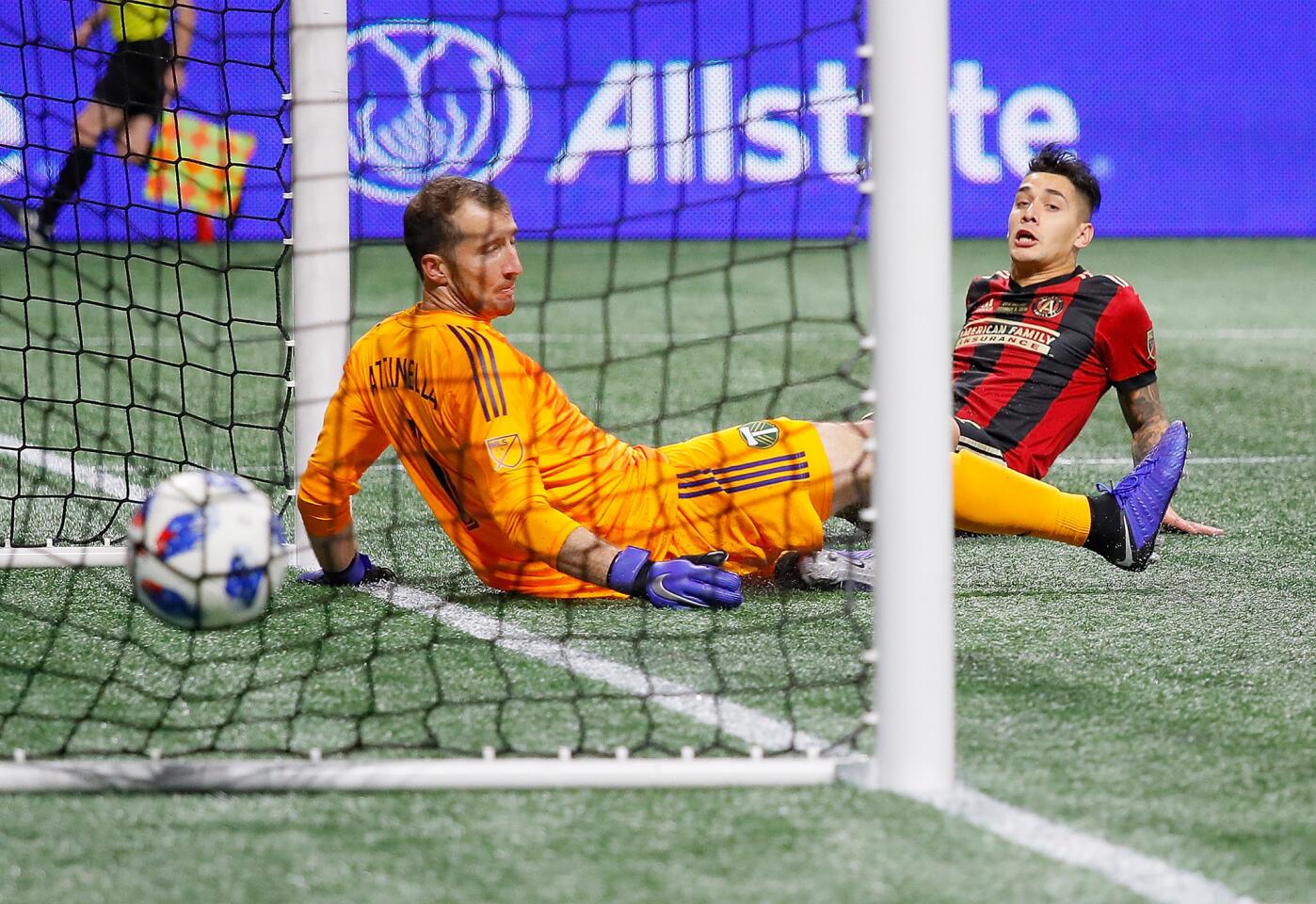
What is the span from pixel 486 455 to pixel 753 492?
1.79 ft

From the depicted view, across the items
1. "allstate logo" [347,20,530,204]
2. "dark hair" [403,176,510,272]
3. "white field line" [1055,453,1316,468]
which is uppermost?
"allstate logo" [347,20,530,204]

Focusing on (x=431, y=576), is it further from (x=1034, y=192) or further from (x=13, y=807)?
(x=1034, y=192)

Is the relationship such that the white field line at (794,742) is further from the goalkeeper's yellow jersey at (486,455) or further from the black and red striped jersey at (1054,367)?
the black and red striped jersey at (1054,367)

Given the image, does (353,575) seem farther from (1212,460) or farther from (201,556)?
(1212,460)

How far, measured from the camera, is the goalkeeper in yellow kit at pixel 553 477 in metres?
3.09

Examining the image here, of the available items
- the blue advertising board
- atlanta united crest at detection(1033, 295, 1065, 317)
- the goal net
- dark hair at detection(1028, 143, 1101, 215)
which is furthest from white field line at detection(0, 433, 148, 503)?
the blue advertising board

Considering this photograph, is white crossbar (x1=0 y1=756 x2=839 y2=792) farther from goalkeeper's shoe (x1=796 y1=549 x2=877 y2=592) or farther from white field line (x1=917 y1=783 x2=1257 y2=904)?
goalkeeper's shoe (x1=796 y1=549 x2=877 y2=592)

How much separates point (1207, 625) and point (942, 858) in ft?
4.42

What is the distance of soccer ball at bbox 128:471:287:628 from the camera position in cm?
252

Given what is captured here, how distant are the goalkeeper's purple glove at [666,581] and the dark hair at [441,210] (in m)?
0.70

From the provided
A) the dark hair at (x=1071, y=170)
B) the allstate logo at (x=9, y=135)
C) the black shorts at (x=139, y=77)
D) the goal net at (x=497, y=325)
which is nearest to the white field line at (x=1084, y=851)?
the goal net at (x=497, y=325)

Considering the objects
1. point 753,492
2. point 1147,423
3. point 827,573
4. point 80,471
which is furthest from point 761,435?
point 80,471

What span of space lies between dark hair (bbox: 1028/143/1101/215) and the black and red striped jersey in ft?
0.66

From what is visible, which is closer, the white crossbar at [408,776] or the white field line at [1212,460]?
the white crossbar at [408,776]
